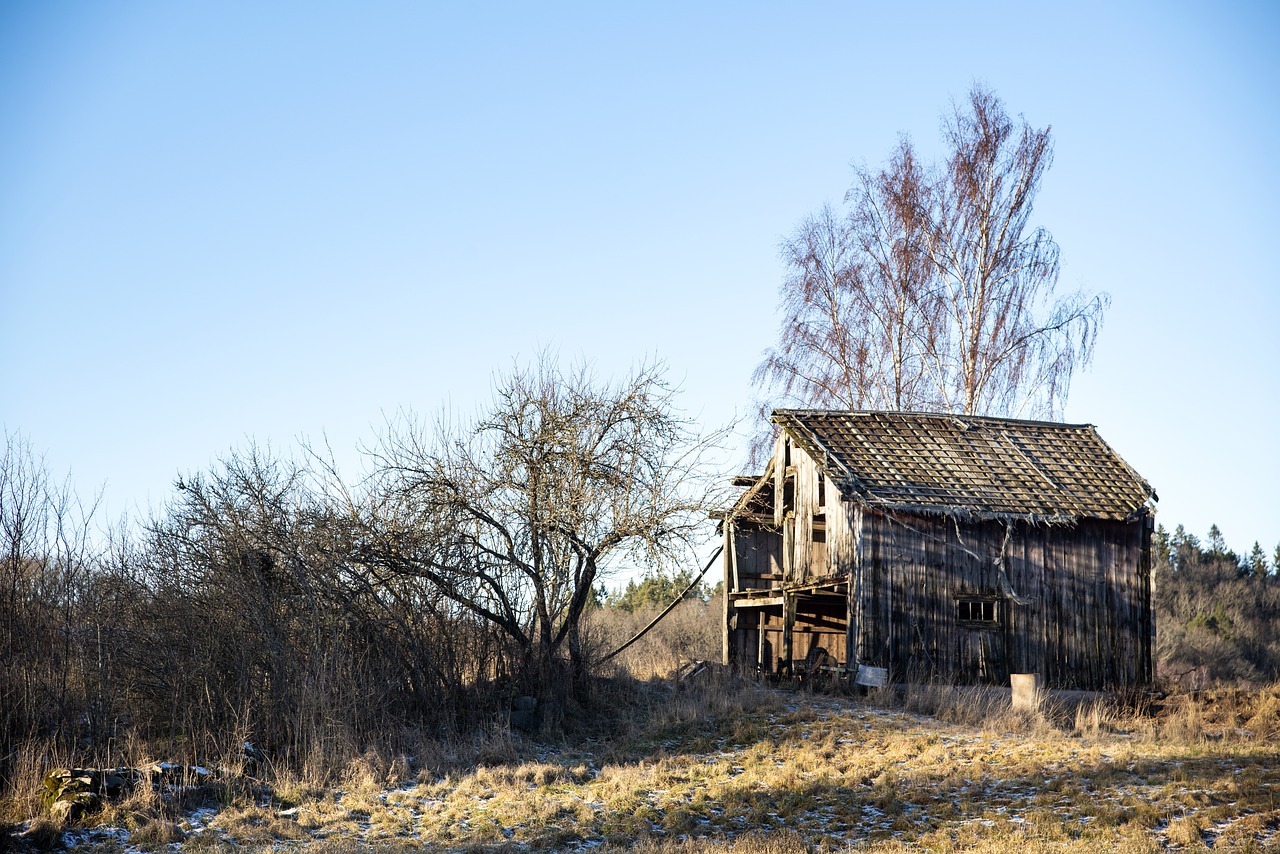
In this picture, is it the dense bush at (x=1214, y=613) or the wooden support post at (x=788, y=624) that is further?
the dense bush at (x=1214, y=613)

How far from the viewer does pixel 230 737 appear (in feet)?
44.6

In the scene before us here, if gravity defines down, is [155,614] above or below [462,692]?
above

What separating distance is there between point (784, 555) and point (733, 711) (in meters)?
6.53

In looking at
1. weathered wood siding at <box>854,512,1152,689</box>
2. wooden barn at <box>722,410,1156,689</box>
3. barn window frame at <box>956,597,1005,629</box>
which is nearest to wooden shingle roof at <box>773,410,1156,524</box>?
A: wooden barn at <box>722,410,1156,689</box>

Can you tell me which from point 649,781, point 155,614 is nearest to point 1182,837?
point 649,781

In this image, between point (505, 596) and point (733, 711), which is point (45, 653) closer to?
point (505, 596)

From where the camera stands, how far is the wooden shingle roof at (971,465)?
63.9 feet

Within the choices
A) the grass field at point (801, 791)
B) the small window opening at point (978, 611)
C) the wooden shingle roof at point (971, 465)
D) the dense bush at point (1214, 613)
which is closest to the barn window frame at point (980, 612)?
the small window opening at point (978, 611)

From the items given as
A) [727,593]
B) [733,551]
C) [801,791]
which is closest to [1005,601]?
[733,551]

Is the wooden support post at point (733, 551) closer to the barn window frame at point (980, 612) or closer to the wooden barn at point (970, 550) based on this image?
the wooden barn at point (970, 550)

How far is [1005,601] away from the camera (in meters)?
19.7

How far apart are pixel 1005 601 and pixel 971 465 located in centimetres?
264

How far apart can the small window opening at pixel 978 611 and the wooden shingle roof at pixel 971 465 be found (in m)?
1.62

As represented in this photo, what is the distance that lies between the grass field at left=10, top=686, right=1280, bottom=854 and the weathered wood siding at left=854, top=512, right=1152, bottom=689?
278 centimetres
